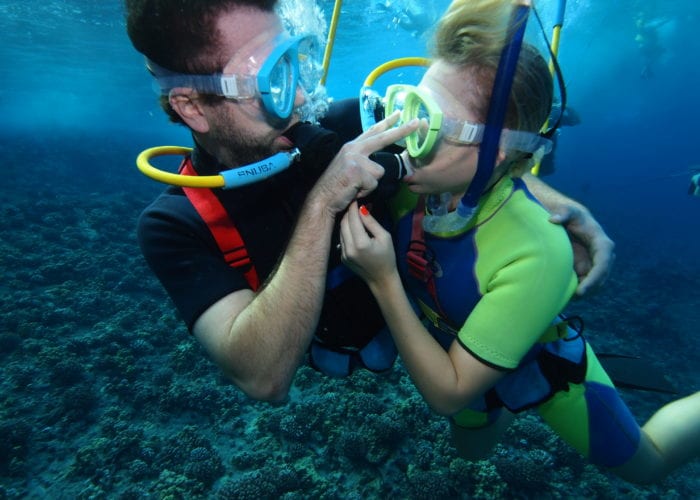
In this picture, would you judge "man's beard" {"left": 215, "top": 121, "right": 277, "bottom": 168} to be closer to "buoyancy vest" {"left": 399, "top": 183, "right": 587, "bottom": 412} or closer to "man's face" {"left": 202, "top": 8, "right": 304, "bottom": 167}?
"man's face" {"left": 202, "top": 8, "right": 304, "bottom": 167}

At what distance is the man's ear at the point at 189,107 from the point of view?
2221 millimetres

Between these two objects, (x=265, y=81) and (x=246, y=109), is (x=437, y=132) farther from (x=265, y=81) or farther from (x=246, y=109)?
(x=246, y=109)

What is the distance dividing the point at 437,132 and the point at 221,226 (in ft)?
4.39

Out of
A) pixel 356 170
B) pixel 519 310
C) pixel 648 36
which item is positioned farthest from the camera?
pixel 648 36

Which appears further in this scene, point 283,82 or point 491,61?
point 283,82

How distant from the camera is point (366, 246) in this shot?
1808 mm

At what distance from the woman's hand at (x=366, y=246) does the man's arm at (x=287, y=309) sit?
9cm

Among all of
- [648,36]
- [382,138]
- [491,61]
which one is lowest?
[382,138]

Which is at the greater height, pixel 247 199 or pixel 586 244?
pixel 586 244

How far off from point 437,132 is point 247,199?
1.19 meters

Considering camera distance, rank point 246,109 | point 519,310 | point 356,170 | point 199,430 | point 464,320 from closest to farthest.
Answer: point 356,170
point 519,310
point 246,109
point 464,320
point 199,430

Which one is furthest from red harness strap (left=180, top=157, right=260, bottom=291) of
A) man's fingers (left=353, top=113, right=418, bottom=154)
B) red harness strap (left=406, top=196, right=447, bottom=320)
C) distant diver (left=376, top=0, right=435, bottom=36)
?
distant diver (left=376, top=0, right=435, bottom=36)

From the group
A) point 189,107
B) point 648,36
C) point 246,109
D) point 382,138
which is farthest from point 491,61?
point 648,36

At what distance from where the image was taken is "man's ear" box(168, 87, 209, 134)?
7.29 ft
